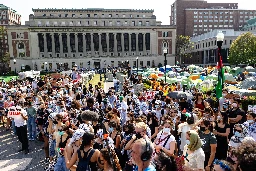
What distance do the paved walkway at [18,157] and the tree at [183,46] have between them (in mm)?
90060

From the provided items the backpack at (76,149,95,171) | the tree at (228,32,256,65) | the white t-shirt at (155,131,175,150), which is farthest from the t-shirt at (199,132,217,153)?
the tree at (228,32,256,65)

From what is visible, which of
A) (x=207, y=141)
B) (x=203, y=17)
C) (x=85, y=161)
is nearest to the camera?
(x=85, y=161)

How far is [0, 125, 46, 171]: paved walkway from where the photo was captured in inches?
335

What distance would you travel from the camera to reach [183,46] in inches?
3824

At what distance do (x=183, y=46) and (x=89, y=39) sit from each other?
119ft

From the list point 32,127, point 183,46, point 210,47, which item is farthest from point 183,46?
point 32,127

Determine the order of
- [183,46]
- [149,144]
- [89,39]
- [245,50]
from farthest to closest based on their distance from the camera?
1. [183,46]
2. [89,39]
3. [245,50]
4. [149,144]

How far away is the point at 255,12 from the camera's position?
389 feet

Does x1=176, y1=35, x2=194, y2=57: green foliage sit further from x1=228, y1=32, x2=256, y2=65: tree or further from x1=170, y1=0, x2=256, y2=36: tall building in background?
x1=228, y1=32, x2=256, y2=65: tree

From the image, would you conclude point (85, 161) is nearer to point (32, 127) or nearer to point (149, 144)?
point (149, 144)

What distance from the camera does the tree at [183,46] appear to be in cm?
9569

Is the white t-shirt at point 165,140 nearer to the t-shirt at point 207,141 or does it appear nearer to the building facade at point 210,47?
the t-shirt at point 207,141

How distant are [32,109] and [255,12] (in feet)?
429

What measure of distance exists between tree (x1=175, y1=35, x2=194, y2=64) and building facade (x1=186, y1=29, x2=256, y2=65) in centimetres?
210
